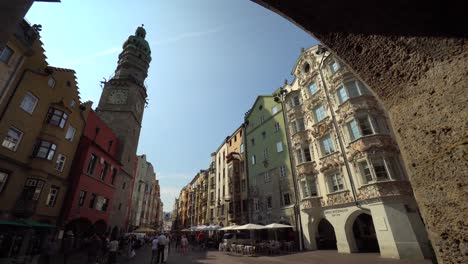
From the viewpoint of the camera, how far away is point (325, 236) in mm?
21391

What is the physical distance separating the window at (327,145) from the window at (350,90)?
3.61 m

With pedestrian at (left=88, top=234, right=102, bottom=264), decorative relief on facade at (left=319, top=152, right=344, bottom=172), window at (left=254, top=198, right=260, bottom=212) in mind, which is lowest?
pedestrian at (left=88, top=234, right=102, bottom=264)

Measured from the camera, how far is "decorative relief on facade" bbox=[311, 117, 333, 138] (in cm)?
2031

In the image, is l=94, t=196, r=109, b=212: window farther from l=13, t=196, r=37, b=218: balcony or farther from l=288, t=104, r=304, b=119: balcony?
l=288, t=104, r=304, b=119: balcony

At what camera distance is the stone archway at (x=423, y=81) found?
5.21 feet

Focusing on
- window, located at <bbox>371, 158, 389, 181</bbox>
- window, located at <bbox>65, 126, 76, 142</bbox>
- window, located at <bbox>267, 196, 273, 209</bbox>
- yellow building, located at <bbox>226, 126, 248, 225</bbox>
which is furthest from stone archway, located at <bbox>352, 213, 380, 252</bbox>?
window, located at <bbox>65, 126, 76, 142</bbox>

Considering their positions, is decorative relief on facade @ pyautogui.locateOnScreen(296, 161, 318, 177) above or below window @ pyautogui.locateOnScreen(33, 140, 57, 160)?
below

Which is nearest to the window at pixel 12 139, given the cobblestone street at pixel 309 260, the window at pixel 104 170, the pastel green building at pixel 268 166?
the window at pixel 104 170

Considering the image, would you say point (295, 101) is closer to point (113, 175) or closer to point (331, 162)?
point (331, 162)

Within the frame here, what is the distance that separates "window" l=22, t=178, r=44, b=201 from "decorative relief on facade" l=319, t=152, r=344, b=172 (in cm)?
2414

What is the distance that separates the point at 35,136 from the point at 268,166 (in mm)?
23902

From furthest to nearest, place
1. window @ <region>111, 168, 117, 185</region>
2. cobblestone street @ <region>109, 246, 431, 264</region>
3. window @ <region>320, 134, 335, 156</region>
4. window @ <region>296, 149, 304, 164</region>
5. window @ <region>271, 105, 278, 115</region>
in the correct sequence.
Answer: window @ <region>271, 105, 278, 115</region>
window @ <region>111, 168, 117, 185</region>
window @ <region>296, 149, 304, 164</region>
window @ <region>320, 134, 335, 156</region>
cobblestone street @ <region>109, 246, 431, 264</region>

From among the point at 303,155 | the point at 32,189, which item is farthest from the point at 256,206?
the point at 32,189

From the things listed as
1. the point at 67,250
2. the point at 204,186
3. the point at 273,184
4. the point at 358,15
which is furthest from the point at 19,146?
the point at 204,186
